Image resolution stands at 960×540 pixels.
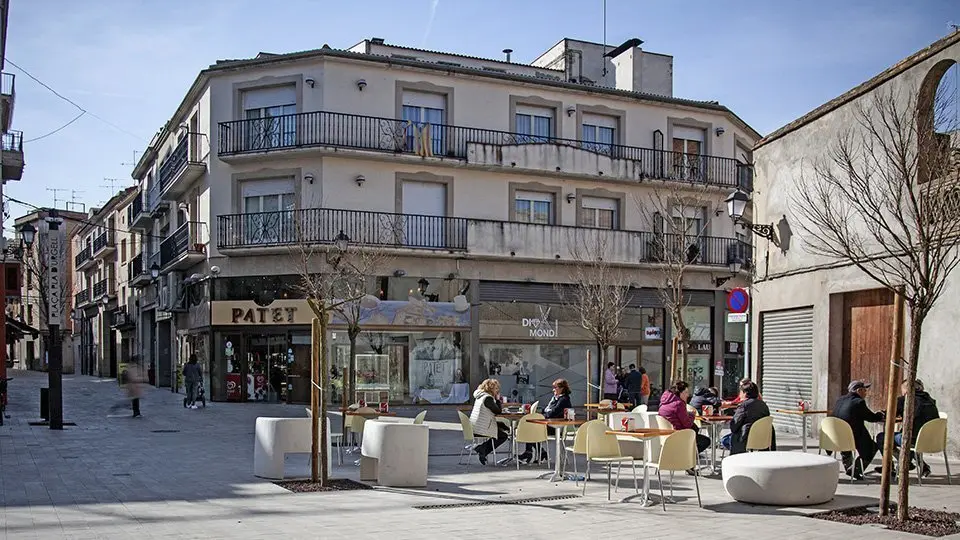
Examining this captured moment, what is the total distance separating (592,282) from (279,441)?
53.0 feet

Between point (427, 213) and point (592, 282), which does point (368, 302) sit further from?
point (592, 282)

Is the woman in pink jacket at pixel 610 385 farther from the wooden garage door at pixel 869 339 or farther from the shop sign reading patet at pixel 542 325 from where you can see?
the wooden garage door at pixel 869 339

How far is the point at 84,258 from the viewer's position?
199 ft

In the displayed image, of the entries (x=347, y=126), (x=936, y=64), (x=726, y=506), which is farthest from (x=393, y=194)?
(x=726, y=506)

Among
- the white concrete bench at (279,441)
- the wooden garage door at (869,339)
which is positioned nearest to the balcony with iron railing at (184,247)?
the white concrete bench at (279,441)

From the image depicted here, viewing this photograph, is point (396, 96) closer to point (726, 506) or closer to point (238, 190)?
point (238, 190)

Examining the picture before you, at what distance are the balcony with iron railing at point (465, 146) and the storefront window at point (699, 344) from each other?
4.59 metres

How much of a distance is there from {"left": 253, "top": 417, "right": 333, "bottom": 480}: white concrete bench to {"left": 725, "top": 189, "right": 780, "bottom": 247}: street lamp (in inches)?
375

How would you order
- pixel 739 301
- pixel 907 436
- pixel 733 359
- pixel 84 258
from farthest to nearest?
pixel 84 258 < pixel 733 359 < pixel 739 301 < pixel 907 436

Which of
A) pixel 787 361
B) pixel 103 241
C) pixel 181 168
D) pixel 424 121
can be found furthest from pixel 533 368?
pixel 103 241

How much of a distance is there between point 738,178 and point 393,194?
12950 millimetres

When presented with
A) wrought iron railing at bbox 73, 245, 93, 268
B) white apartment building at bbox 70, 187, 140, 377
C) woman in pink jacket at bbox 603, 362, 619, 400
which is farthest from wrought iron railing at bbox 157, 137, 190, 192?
wrought iron railing at bbox 73, 245, 93, 268

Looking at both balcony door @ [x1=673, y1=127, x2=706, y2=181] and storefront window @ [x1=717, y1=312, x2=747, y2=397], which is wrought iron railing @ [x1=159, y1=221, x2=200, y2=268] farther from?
storefront window @ [x1=717, y1=312, x2=747, y2=397]

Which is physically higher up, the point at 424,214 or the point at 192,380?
the point at 424,214
